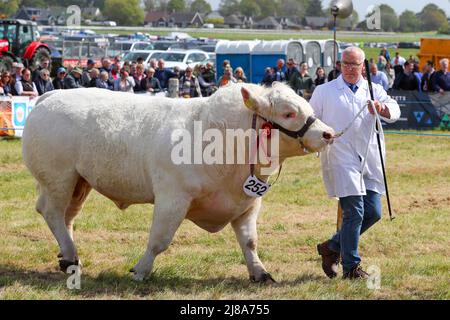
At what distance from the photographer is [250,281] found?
758cm

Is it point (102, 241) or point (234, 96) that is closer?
point (234, 96)

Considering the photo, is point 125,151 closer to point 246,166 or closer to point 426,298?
point 246,166

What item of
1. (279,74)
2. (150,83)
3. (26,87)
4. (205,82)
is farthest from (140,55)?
→ (26,87)

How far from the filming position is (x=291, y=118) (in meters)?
7.05

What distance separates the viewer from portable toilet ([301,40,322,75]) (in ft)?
115

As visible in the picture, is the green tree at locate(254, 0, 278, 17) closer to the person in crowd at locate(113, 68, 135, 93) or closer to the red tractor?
the red tractor

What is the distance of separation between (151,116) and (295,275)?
6.44 ft

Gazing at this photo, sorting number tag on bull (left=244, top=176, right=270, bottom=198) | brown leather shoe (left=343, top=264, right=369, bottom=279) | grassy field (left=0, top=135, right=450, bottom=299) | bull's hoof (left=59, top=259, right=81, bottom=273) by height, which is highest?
number tag on bull (left=244, top=176, right=270, bottom=198)

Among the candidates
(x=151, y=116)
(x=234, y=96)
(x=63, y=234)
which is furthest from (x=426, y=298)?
(x=63, y=234)

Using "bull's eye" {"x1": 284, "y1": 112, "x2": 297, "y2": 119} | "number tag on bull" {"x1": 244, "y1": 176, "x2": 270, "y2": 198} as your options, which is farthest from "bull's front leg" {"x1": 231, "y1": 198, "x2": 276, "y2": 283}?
A: "bull's eye" {"x1": 284, "y1": 112, "x2": 297, "y2": 119}

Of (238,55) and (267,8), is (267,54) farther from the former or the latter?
(267,8)

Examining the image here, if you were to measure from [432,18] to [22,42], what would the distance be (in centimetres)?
12027

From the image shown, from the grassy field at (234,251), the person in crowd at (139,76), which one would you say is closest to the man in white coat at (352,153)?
the grassy field at (234,251)

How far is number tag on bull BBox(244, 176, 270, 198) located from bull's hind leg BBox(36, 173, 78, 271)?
172 cm
